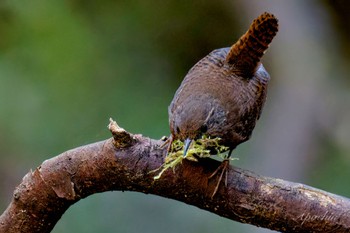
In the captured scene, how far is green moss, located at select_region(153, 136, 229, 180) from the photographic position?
189 centimetres

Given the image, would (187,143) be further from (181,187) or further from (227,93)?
(227,93)

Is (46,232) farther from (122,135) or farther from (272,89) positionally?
(272,89)

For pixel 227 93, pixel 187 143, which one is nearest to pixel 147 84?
pixel 227 93

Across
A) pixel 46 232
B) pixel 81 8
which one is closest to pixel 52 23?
pixel 81 8

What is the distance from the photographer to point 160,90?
423cm

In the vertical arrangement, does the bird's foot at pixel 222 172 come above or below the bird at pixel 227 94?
below

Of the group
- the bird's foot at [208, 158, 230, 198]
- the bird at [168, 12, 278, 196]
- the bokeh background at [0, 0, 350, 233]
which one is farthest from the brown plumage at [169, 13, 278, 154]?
the bokeh background at [0, 0, 350, 233]

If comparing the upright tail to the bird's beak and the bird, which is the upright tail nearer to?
the bird

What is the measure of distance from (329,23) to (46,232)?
2.73 metres

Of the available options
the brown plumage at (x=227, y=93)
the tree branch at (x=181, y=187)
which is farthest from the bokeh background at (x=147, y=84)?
the tree branch at (x=181, y=187)

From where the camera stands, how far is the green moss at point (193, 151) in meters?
1.89

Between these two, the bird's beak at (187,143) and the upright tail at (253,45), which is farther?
the upright tail at (253,45)

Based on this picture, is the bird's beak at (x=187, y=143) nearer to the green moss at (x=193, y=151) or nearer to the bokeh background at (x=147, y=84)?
the green moss at (x=193, y=151)

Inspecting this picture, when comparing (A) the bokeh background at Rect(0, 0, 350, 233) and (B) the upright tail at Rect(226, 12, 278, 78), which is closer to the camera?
(B) the upright tail at Rect(226, 12, 278, 78)
